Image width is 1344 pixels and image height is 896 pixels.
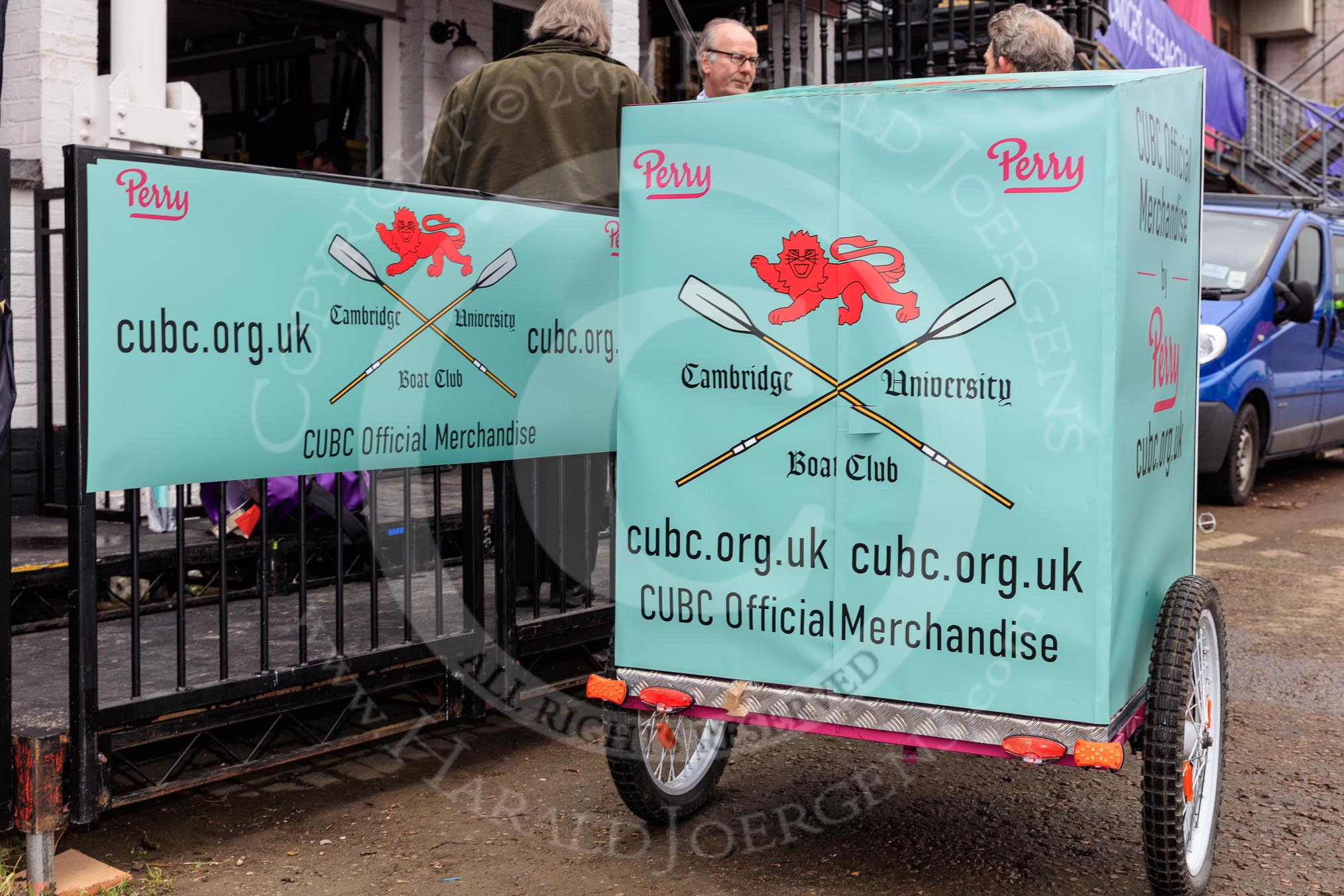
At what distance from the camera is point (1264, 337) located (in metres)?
9.94

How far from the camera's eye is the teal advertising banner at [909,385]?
308cm

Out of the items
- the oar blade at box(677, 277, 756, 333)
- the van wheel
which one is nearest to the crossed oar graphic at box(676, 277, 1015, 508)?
the oar blade at box(677, 277, 756, 333)

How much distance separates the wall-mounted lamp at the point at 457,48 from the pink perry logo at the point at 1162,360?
24.0 feet

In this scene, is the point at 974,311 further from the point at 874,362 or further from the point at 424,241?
the point at 424,241

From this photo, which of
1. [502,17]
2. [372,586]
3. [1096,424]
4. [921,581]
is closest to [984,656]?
[921,581]

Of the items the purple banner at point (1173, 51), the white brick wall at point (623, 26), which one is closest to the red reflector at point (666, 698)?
the white brick wall at point (623, 26)

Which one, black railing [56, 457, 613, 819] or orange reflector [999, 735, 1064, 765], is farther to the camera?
black railing [56, 457, 613, 819]

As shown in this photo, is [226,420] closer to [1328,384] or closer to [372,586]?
[372,586]

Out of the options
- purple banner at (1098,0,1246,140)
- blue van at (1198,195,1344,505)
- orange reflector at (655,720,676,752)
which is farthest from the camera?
purple banner at (1098,0,1246,140)

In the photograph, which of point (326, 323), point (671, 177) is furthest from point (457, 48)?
point (671, 177)

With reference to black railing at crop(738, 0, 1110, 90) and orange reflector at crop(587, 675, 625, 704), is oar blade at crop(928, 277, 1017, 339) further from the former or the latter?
black railing at crop(738, 0, 1110, 90)

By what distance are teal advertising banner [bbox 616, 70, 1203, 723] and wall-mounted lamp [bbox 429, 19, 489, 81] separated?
22.9 feet

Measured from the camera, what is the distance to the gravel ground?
3572 millimetres

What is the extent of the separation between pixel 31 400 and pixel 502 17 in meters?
5.95
